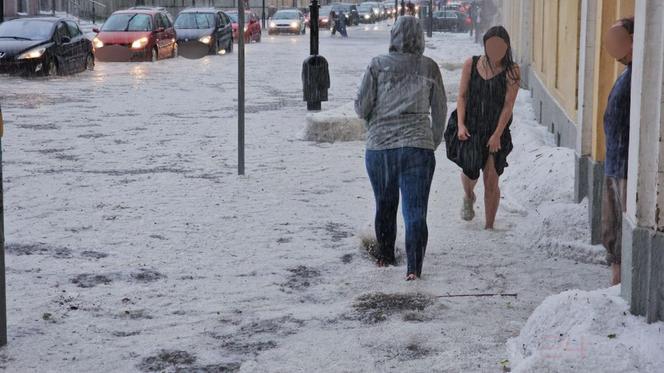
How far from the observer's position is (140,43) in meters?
31.0

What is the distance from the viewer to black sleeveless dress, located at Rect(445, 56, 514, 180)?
27.1 ft

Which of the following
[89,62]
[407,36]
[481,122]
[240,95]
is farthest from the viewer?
[89,62]

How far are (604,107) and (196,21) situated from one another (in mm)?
30582

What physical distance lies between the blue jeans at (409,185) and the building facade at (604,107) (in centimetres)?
140

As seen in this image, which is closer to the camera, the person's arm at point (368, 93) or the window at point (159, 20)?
the person's arm at point (368, 93)

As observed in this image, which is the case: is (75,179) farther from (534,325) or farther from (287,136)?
(534,325)

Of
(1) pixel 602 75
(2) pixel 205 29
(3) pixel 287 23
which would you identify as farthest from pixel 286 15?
(1) pixel 602 75

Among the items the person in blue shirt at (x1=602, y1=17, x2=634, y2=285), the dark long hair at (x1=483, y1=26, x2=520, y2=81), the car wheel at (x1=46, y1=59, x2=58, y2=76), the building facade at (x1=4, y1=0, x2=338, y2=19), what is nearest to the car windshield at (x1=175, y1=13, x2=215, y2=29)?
the car wheel at (x1=46, y1=59, x2=58, y2=76)

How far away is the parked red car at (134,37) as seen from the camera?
31047 mm

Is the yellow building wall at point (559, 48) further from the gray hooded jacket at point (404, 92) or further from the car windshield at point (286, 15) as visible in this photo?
the car windshield at point (286, 15)

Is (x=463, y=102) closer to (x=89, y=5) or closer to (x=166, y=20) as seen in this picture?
(x=166, y=20)

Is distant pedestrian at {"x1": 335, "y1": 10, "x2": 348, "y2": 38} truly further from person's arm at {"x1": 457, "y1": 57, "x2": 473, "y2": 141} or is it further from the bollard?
person's arm at {"x1": 457, "y1": 57, "x2": 473, "y2": 141}

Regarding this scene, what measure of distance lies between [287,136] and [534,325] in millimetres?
10014

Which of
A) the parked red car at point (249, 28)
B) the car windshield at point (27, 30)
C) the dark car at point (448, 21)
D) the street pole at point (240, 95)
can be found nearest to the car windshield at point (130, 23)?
the car windshield at point (27, 30)
